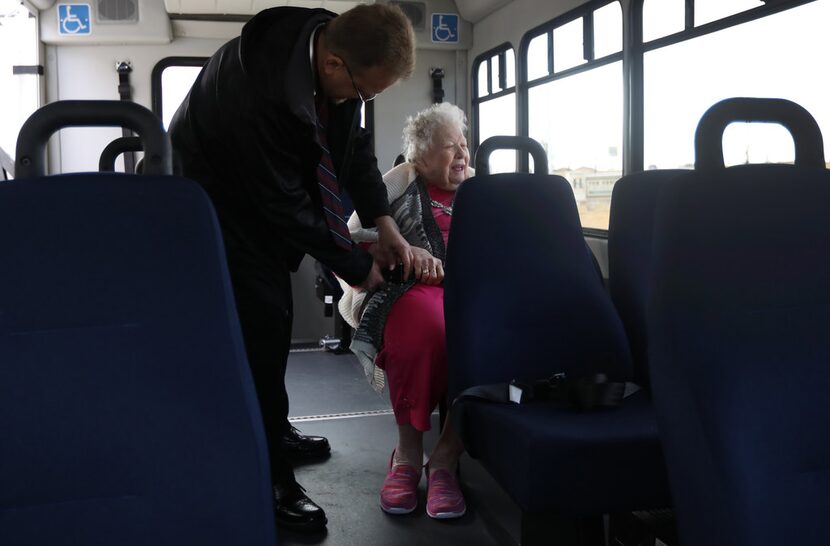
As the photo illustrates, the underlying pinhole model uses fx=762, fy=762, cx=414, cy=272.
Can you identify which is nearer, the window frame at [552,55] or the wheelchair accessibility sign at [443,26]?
the window frame at [552,55]

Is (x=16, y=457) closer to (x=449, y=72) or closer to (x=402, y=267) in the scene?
(x=402, y=267)

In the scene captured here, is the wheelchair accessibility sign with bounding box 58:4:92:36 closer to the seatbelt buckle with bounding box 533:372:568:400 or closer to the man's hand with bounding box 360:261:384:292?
the man's hand with bounding box 360:261:384:292

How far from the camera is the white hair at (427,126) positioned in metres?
2.52

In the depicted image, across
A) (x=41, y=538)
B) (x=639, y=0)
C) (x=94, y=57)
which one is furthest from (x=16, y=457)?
(x=94, y=57)

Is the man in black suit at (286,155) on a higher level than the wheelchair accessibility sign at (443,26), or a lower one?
lower

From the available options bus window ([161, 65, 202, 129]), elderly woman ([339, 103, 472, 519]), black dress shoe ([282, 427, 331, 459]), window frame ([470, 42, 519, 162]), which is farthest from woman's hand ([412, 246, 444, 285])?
bus window ([161, 65, 202, 129])

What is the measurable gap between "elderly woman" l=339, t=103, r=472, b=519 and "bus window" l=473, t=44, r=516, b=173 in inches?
93.9

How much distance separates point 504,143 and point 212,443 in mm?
1275

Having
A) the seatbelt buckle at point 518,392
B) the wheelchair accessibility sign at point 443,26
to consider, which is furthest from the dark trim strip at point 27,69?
the seatbelt buckle at point 518,392

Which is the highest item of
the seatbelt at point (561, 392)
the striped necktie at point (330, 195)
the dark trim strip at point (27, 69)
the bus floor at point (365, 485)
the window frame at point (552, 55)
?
the dark trim strip at point (27, 69)

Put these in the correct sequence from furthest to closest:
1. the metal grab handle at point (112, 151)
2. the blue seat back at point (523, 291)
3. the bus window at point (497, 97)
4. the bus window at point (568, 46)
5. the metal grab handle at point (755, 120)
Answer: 1. the bus window at point (497, 97)
2. the bus window at point (568, 46)
3. the metal grab handle at point (112, 151)
4. the blue seat back at point (523, 291)
5. the metal grab handle at point (755, 120)

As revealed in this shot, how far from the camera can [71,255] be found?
823 mm

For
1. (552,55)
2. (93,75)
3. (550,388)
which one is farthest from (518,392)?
(93,75)

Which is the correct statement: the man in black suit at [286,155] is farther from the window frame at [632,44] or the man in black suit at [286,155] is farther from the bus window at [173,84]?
the bus window at [173,84]
